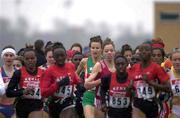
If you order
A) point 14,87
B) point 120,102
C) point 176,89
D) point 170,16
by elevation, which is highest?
point 170,16

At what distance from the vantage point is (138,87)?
1513 cm

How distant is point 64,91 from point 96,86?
0.92 meters


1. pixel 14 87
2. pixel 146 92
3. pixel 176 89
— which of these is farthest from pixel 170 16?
pixel 146 92

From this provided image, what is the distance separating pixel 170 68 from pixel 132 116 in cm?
179

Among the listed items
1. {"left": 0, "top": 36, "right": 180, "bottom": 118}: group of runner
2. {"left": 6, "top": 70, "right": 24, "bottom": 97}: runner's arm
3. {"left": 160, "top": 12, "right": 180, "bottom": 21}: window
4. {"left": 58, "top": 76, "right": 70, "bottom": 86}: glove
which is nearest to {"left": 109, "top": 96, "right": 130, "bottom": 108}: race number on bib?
{"left": 0, "top": 36, "right": 180, "bottom": 118}: group of runner

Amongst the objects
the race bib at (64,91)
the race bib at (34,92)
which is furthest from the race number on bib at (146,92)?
the race bib at (34,92)

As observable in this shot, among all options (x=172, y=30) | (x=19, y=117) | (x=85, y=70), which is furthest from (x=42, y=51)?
(x=172, y=30)

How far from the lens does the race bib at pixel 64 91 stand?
15.4m

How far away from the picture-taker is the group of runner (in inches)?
596

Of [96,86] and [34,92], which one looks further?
[96,86]

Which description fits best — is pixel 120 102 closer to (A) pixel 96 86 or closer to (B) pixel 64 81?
(A) pixel 96 86

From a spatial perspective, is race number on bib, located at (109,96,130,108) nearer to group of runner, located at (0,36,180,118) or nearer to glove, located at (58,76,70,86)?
group of runner, located at (0,36,180,118)

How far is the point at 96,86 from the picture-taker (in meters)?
16.2

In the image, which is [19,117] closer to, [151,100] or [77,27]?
[151,100]
